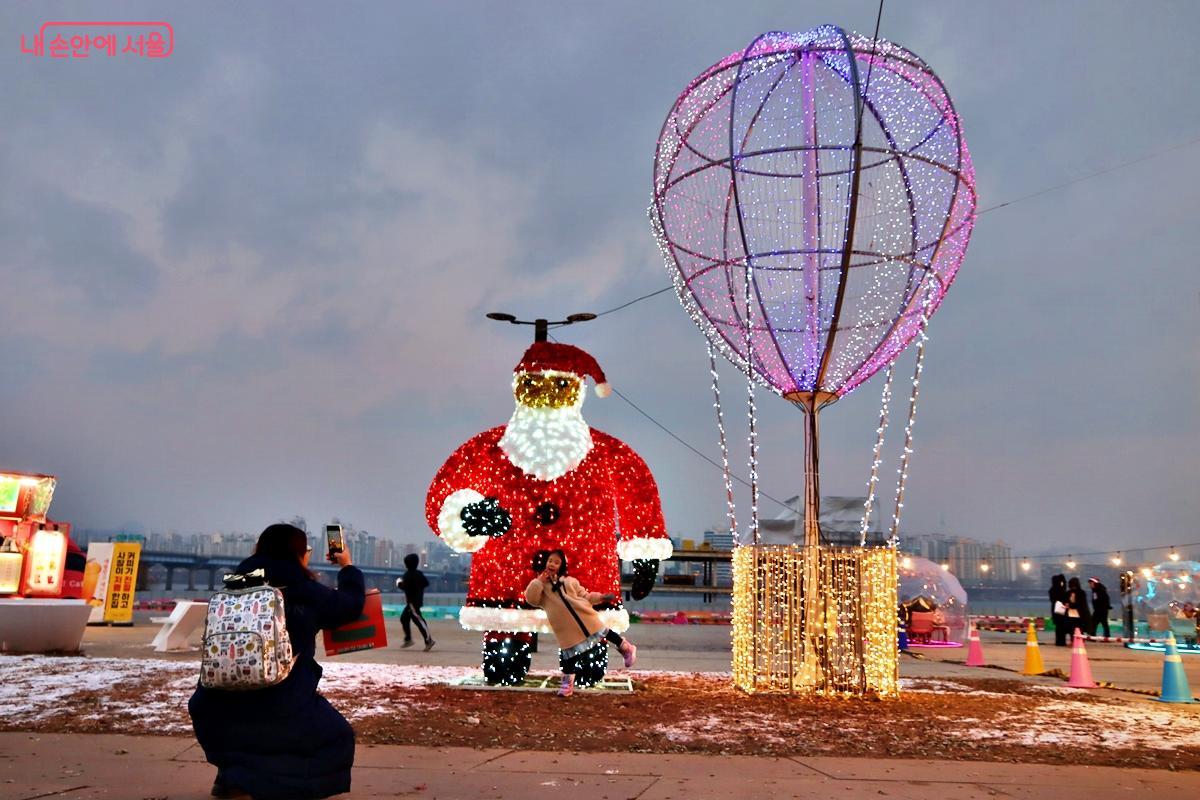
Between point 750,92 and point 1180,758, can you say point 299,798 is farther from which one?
point 750,92

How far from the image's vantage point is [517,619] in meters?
8.02

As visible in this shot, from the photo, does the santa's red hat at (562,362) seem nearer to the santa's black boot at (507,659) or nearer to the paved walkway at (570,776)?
the santa's black boot at (507,659)

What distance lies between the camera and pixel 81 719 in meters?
6.25

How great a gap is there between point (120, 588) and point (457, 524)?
13.4 m

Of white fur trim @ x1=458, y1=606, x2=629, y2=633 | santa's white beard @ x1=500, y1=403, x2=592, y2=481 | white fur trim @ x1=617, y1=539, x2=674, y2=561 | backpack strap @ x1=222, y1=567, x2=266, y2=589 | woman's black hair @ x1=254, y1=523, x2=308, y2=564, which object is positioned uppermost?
santa's white beard @ x1=500, y1=403, x2=592, y2=481

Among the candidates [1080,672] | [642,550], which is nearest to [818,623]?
[642,550]

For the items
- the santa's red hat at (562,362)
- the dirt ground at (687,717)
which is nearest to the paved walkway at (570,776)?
the dirt ground at (687,717)

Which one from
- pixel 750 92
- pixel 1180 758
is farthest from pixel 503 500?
pixel 1180 758

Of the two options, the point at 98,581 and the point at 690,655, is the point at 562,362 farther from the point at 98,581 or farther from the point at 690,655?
the point at 98,581

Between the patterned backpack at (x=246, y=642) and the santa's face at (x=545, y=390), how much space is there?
492 centimetres

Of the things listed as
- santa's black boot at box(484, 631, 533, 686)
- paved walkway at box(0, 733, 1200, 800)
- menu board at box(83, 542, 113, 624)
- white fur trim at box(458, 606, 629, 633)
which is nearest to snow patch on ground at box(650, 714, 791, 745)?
paved walkway at box(0, 733, 1200, 800)

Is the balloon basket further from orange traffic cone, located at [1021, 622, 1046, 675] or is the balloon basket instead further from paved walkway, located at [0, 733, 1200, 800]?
orange traffic cone, located at [1021, 622, 1046, 675]

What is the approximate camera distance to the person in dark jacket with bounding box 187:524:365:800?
3766mm

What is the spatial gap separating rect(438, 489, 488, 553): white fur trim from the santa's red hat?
130 centimetres
